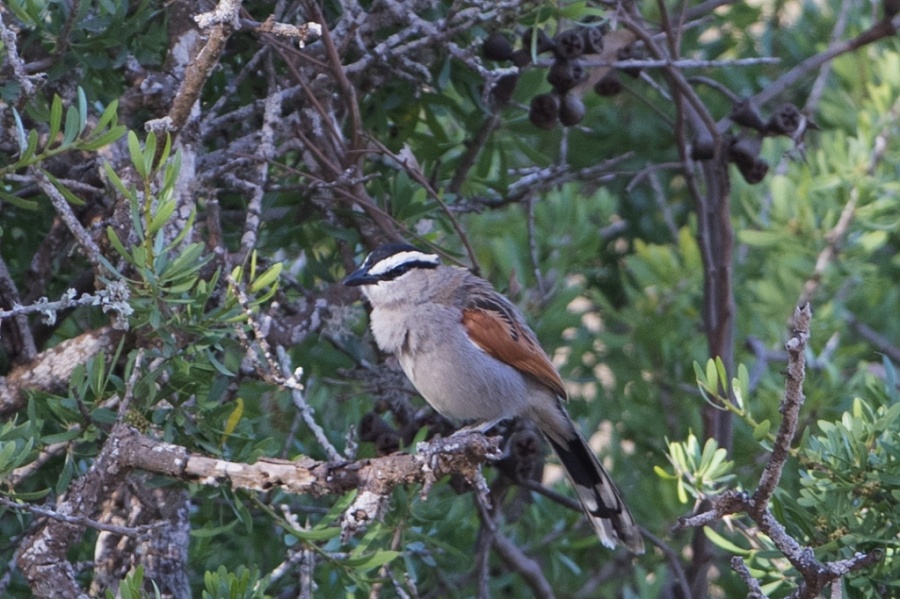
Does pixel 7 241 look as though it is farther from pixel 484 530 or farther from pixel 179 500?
pixel 484 530

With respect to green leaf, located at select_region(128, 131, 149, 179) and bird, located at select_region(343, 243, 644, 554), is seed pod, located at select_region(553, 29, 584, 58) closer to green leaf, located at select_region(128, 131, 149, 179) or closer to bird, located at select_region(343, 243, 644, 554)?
bird, located at select_region(343, 243, 644, 554)

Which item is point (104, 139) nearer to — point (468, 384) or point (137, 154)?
point (137, 154)

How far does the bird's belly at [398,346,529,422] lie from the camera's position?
13.4 ft

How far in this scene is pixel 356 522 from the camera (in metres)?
2.73

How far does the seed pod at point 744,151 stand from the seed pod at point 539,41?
0.77 m

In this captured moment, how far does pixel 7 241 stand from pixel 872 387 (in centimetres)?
275

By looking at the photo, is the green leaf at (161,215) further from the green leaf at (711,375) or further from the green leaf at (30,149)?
the green leaf at (711,375)

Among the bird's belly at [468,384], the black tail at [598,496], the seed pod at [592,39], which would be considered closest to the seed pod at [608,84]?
the seed pod at [592,39]

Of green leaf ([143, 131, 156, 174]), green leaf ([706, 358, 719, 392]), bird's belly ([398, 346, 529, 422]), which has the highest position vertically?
green leaf ([143, 131, 156, 174])

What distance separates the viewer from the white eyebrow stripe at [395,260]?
394 cm

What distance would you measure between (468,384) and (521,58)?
119cm

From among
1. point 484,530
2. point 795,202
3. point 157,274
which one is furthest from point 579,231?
point 157,274

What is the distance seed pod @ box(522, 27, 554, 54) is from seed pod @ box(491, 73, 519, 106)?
107mm

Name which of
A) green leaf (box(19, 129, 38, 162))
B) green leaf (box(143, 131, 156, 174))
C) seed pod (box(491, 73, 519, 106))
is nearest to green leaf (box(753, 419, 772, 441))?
seed pod (box(491, 73, 519, 106))
